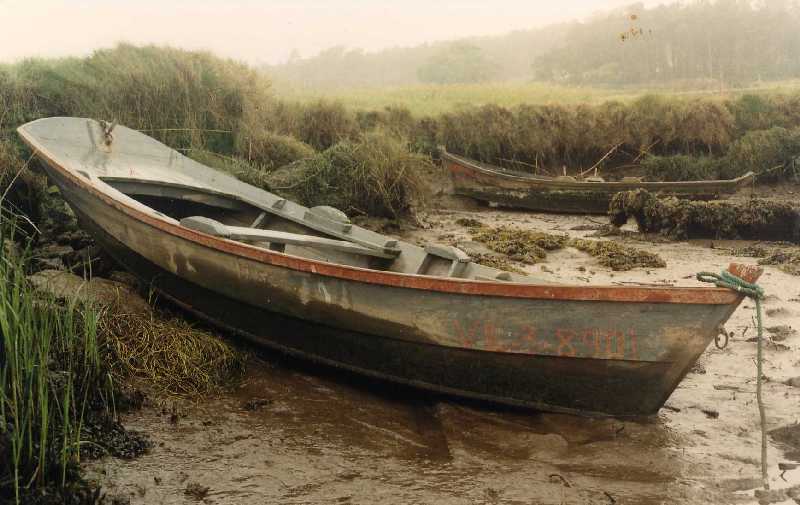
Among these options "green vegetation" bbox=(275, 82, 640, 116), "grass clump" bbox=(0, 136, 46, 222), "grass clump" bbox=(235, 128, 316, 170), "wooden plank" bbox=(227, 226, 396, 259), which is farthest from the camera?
"green vegetation" bbox=(275, 82, 640, 116)

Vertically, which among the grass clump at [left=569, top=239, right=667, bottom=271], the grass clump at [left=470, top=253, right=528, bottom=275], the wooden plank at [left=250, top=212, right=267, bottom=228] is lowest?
the grass clump at [left=569, top=239, right=667, bottom=271]

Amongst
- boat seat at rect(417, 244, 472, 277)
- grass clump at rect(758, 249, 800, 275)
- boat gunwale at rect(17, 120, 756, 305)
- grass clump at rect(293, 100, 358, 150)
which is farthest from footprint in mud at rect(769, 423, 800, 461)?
grass clump at rect(293, 100, 358, 150)

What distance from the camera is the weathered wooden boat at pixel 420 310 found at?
390cm

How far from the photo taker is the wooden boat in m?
11.4

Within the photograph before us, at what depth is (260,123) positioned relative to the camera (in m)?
11.5

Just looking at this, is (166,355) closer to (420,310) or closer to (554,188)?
(420,310)

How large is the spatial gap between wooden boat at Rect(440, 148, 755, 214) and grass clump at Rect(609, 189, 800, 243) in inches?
62.1

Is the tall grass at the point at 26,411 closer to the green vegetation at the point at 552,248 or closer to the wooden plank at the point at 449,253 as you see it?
the wooden plank at the point at 449,253

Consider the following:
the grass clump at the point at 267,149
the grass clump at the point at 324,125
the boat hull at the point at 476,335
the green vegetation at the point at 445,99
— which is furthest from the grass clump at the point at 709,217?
the boat hull at the point at 476,335

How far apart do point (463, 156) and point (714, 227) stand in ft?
20.0

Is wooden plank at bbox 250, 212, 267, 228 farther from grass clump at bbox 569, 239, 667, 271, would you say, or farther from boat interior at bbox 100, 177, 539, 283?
grass clump at bbox 569, 239, 667, 271

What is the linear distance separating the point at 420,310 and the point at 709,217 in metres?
6.55

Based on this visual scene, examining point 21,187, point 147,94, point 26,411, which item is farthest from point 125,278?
point 147,94

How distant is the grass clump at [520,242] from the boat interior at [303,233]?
2.53 metres
